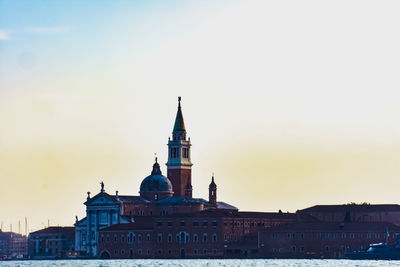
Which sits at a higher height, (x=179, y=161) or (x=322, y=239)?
(x=179, y=161)

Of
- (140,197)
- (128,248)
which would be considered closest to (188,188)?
(140,197)

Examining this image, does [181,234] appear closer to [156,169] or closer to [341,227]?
[341,227]

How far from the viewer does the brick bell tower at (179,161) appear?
175 metres

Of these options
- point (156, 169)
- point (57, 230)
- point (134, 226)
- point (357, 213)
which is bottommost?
point (134, 226)

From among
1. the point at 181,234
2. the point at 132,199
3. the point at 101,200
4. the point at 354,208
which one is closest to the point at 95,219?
the point at 101,200

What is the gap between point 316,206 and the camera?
17362 cm

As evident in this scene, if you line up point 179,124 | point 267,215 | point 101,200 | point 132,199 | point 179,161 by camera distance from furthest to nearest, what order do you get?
point 179,124 → point 179,161 → point 132,199 → point 101,200 → point 267,215

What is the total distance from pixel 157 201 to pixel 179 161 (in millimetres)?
7209

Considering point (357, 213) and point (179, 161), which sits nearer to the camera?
point (357, 213)

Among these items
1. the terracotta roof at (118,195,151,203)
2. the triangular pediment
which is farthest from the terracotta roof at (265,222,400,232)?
the triangular pediment

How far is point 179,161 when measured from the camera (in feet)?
575

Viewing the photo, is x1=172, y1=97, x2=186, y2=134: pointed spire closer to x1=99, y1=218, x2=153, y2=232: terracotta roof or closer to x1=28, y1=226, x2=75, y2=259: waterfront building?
x1=99, y1=218, x2=153, y2=232: terracotta roof

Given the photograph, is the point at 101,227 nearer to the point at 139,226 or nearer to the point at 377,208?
the point at 139,226

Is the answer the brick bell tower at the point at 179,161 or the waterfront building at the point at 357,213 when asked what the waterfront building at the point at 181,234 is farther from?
the brick bell tower at the point at 179,161
